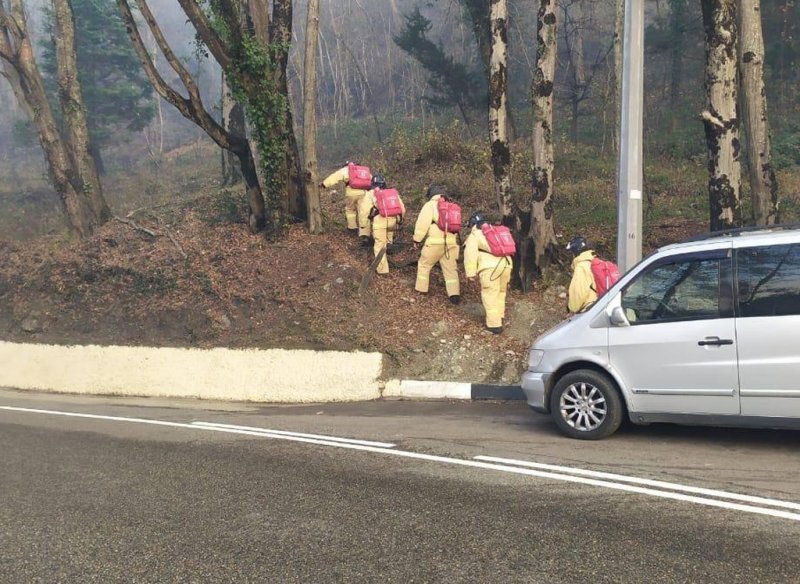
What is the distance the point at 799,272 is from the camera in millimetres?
5770

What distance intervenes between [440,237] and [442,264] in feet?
1.94

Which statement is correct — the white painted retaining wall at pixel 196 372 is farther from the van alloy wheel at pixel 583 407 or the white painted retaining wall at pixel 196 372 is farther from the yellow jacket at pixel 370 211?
the van alloy wheel at pixel 583 407

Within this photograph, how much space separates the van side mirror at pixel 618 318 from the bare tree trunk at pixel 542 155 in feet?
19.4

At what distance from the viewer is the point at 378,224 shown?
13.0 m

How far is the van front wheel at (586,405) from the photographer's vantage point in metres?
6.63

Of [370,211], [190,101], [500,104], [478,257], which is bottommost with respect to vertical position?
[478,257]

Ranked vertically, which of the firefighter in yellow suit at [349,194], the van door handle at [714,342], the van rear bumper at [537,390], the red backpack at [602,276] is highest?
the firefighter in yellow suit at [349,194]

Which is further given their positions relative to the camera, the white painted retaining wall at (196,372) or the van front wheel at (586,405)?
the white painted retaining wall at (196,372)

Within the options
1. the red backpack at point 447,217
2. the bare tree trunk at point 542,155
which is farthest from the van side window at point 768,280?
the bare tree trunk at point 542,155

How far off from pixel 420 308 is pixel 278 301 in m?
2.72

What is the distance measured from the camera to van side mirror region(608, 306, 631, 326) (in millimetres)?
6562

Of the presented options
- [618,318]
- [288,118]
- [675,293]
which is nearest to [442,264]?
[288,118]

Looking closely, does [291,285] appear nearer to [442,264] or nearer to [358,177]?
[358,177]

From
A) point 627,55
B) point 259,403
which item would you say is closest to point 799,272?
point 627,55
